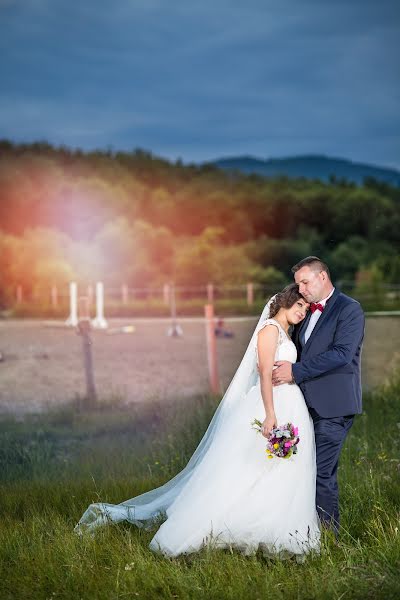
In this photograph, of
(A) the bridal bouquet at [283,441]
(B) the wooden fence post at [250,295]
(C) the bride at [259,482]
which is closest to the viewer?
(A) the bridal bouquet at [283,441]

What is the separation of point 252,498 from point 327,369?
0.74m

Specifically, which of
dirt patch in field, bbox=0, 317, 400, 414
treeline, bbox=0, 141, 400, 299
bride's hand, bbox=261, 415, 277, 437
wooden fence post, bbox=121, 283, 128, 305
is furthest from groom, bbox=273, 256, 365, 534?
wooden fence post, bbox=121, 283, 128, 305

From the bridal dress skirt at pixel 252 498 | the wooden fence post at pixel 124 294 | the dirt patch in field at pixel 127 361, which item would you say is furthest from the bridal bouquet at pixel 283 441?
the wooden fence post at pixel 124 294

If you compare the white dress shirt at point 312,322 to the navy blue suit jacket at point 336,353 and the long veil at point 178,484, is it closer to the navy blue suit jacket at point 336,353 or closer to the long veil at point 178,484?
the navy blue suit jacket at point 336,353

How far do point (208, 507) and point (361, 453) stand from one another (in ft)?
7.69

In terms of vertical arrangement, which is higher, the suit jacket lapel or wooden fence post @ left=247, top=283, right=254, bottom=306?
the suit jacket lapel

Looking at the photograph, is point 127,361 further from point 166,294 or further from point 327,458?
point 166,294

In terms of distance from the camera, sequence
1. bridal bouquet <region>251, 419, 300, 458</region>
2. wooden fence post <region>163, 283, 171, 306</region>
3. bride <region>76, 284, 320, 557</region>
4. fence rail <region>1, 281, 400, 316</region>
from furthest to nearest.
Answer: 1. wooden fence post <region>163, 283, 171, 306</region>
2. fence rail <region>1, 281, 400, 316</region>
3. bride <region>76, 284, 320, 557</region>
4. bridal bouquet <region>251, 419, 300, 458</region>

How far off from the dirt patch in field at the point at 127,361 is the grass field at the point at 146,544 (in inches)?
118

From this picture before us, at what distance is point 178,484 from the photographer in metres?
5.00

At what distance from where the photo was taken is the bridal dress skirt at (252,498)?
Result: 433 cm

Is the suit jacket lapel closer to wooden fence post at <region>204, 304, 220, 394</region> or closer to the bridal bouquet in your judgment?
the bridal bouquet

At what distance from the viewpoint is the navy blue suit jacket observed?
444 centimetres

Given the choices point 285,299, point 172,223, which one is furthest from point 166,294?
point 285,299
